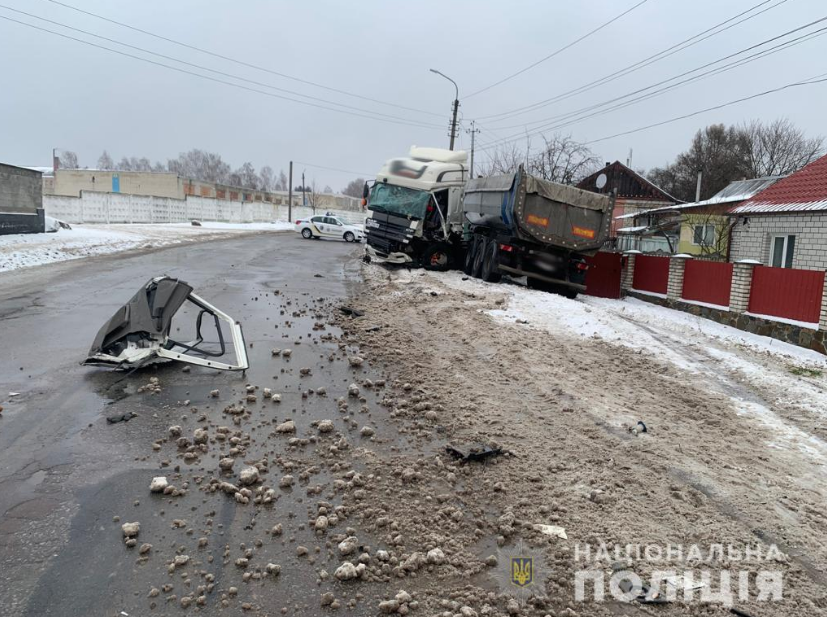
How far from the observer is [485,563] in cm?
314

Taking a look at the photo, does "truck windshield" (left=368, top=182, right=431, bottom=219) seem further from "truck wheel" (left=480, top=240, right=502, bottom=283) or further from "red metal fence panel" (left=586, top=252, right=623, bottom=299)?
"red metal fence panel" (left=586, top=252, right=623, bottom=299)

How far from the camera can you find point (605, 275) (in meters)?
18.1

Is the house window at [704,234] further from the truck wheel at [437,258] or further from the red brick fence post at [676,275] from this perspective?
the red brick fence post at [676,275]

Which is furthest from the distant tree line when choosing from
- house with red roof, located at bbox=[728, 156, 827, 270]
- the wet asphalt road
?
the wet asphalt road

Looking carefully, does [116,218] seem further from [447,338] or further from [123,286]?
[447,338]

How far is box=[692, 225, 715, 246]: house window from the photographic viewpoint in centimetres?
3108

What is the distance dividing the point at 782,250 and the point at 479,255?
12.3 meters

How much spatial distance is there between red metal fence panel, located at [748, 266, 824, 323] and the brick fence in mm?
19

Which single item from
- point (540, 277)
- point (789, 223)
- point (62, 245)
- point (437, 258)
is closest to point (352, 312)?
point (540, 277)

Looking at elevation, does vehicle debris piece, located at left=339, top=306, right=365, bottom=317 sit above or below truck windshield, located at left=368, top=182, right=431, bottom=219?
below

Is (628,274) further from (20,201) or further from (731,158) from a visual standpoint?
(731,158)

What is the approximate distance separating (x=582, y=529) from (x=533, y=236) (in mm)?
12351

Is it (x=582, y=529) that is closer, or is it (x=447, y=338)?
(x=582, y=529)

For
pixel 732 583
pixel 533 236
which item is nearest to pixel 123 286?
pixel 533 236
